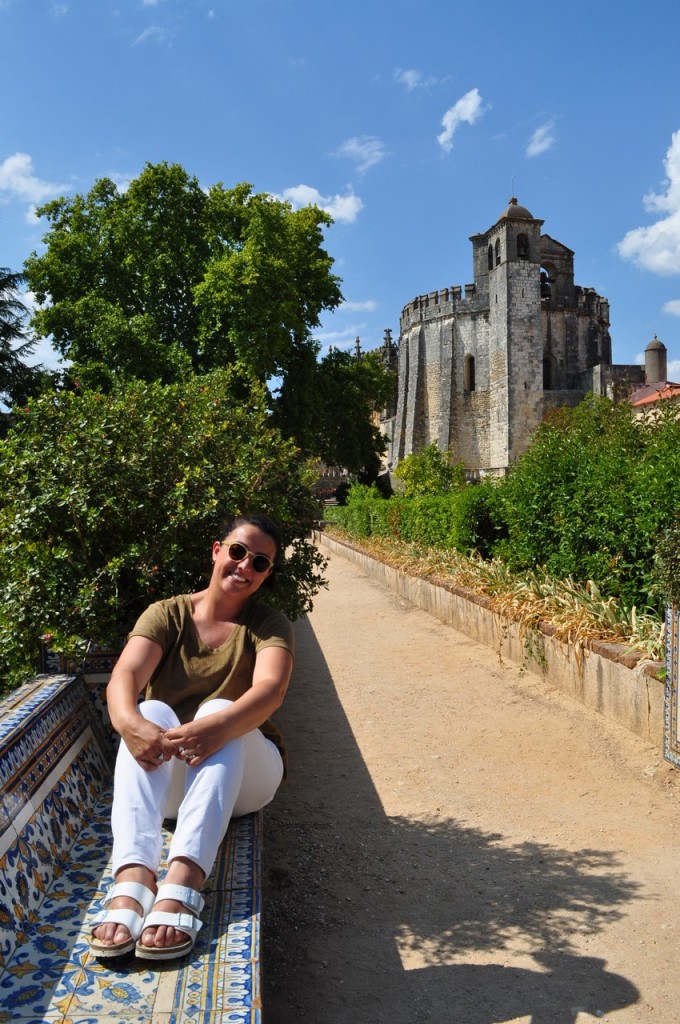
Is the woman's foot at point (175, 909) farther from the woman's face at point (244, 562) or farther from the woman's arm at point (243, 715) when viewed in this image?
the woman's face at point (244, 562)

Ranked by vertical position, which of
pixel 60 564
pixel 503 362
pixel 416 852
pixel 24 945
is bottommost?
pixel 416 852

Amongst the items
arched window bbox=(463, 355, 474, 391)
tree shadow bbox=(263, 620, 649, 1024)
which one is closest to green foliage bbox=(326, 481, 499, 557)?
tree shadow bbox=(263, 620, 649, 1024)

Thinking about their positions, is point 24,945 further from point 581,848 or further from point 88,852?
point 581,848

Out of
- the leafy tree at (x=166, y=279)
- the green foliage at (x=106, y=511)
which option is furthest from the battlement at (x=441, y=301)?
the green foliage at (x=106, y=511)

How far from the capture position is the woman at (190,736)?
222cm

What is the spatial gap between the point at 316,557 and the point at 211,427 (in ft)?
3.12

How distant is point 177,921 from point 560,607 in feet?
17.1

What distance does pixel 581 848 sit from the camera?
3.75m

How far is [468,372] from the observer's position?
54.5 m

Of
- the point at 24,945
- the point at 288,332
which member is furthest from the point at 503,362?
the point at 24,945

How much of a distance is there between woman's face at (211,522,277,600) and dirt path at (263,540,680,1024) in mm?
1343

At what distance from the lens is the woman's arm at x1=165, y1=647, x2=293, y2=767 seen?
2.56m

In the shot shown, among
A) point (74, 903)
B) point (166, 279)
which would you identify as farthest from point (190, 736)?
point (166, 279)

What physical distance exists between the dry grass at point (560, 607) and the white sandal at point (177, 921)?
12.2ft
